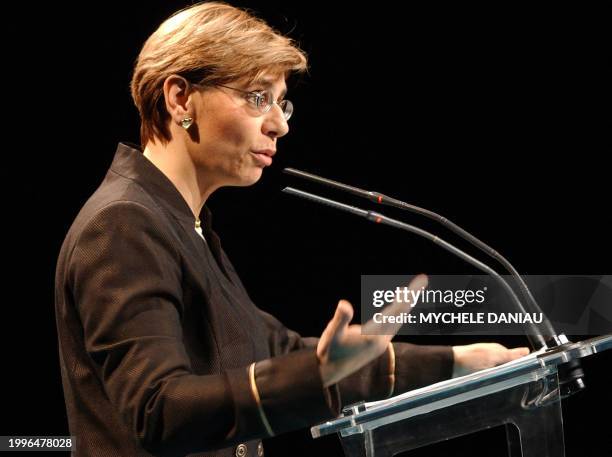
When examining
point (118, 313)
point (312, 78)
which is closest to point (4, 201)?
point (312, 78)

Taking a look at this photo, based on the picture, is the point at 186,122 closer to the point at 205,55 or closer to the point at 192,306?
the point at 205,55

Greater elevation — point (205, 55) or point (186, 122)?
point (205, 55)

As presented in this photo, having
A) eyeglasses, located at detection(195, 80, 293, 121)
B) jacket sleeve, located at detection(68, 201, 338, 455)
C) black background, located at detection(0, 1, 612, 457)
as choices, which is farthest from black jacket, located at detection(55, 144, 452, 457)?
black background, located at detection(0, 1, 612, 457)

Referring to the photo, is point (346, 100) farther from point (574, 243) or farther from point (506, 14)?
point (574, 243)

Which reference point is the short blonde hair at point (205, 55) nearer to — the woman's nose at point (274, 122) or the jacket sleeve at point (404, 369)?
the woman's nose at point (274, 122)

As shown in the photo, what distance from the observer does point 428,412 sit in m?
1.53

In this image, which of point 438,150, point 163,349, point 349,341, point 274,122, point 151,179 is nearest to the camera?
point 349,341

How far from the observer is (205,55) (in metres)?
1.78

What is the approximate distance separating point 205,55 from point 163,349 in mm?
675

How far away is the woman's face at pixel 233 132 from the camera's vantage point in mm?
1784

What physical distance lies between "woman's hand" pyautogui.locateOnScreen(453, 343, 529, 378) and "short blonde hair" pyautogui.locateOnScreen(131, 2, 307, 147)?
706 millimetres

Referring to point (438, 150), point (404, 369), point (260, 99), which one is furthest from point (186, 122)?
point (438, 150)

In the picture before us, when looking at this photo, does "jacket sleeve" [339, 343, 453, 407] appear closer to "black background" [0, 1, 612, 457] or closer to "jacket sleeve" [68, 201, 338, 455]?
"jacket sleeve" [68, 201, 338, 455]

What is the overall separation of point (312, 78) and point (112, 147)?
81cm
